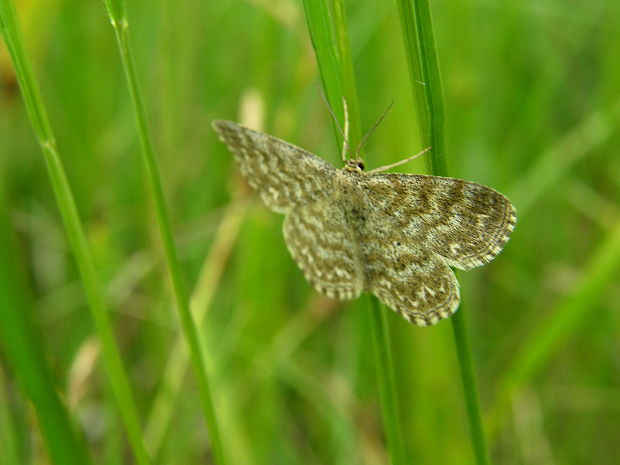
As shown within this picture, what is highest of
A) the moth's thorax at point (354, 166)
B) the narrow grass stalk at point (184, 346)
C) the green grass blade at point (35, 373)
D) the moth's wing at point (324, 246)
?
the moth's thorax at point (354, 166)

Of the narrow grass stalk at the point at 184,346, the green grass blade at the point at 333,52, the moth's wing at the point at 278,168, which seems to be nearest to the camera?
the green grass blade at the point at 333,52

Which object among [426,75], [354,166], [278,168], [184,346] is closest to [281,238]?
[184,346]

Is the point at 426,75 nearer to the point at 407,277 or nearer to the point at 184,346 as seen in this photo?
the point at 407,277

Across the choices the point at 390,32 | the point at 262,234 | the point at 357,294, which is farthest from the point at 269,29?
the point at 357,294

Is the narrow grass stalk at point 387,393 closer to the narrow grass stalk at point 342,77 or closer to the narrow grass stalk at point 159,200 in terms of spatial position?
the narrow grass stalk at point 342,77

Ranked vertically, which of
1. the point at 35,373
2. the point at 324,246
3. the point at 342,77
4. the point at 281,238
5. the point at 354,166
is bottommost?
the point at 281,238

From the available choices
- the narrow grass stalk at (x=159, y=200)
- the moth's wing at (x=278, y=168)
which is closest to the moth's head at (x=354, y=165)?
the moth's wing at (x=278, y=168)

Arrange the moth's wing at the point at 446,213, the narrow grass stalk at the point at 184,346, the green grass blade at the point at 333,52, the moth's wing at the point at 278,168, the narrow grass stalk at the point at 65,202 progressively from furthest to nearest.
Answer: the narrow grass stalk at the point at 184,346 < the moth's wing at the point at 278,168 < the moth's wing at the point at 446,213 < the green grass blade at the point at 333,52 < the narrow grass stalk at the point at 65,202
